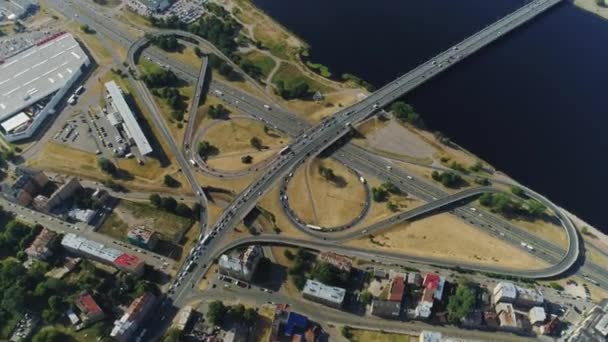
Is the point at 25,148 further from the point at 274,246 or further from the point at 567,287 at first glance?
the point at 567,287

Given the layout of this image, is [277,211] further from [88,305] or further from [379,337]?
[88,305]

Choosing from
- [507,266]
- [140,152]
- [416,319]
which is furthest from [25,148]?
[507,266]

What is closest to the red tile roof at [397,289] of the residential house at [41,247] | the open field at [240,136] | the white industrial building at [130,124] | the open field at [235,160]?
the open field at [235,160]

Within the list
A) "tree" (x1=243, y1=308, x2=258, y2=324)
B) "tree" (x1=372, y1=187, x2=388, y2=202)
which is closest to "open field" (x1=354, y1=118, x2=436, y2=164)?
"tree" (x1=372, y1=187, x2=388, y2=202)

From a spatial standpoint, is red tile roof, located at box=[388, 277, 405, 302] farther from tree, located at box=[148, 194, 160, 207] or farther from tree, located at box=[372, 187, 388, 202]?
tree, located at box=[148, 194, 160, 207]

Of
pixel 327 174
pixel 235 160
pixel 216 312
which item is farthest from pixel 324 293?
pixel 235 160

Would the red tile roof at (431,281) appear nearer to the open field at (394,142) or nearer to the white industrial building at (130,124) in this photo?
the open field at (394,142)
